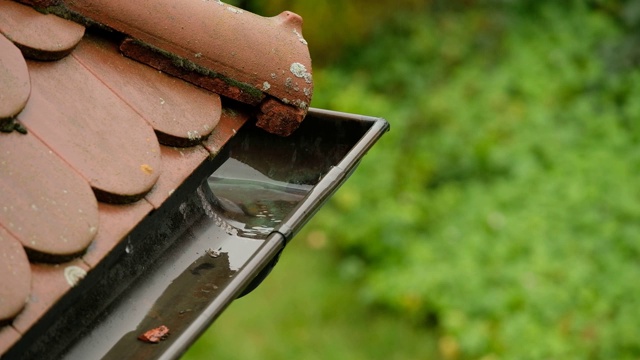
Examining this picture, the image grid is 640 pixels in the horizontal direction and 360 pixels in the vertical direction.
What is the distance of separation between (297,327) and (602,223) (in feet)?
7.39

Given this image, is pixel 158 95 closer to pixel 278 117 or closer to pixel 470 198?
pixel 278 117

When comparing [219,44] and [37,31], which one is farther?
[219,44]

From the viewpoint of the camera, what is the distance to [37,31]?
1.65 m

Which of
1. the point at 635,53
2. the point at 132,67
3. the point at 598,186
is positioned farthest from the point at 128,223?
the point at 635,53

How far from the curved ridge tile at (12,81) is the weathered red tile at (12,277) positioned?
23 centimetres

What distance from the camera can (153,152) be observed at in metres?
1.63

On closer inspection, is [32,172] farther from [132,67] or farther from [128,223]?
[132,67]

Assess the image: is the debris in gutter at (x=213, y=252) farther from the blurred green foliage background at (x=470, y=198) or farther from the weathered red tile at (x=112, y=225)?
the blurred green foliage background at (x=470, y=198)

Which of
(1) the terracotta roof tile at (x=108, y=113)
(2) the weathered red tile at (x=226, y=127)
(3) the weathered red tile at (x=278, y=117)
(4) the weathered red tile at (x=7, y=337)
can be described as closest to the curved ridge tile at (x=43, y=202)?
(1) the terracotta roof tile at (x=108, y=113)

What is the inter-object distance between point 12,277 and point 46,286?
2.3 inches

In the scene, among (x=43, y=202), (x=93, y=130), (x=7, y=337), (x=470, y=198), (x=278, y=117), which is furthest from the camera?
(x=470, y=198)

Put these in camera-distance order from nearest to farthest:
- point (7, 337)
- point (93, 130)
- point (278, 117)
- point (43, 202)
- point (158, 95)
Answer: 1. point (7, 337)
2. point (43, 202)
3. point (93, 130)
4. point (158, 95)
5. point (278, 117)

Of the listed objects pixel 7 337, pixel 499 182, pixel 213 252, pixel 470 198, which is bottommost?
pixel 470 198

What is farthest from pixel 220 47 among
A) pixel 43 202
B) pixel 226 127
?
pixel 43 202
